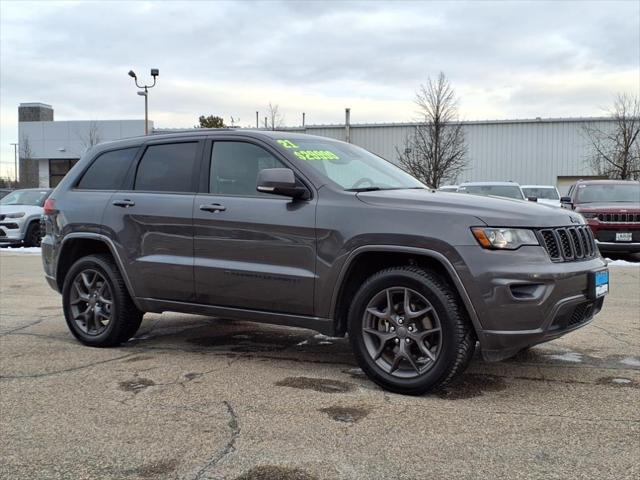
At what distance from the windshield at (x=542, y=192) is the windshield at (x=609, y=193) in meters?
4.52

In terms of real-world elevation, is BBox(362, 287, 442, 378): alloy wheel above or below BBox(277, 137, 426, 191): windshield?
below

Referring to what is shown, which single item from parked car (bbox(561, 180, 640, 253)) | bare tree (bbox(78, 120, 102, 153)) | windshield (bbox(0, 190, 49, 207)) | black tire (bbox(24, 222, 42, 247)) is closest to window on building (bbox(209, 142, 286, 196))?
parked car (bbox(561, 180, 640, 253))

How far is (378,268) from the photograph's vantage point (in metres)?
4.41

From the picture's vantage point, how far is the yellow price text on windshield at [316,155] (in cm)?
471

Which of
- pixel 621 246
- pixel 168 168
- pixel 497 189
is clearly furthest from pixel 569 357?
pixel 497 189

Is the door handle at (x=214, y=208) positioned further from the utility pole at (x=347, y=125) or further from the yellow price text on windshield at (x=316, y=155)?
the utility pole at (x=347, y=125)

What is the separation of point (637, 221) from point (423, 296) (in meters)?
10.4

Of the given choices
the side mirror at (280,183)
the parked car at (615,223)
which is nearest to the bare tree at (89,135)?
the parked car at (615,223)

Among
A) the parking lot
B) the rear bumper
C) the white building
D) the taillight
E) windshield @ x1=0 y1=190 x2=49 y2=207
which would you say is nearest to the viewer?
the parking lot

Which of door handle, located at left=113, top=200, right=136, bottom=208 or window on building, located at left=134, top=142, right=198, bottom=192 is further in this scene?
door handle, located at left=113, top=200, right=136, bottom=208

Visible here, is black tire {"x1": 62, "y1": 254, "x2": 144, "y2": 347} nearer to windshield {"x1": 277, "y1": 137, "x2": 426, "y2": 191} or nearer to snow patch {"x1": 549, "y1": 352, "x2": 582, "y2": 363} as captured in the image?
windshield {"x1": 277, "y1": 137, "x2": 426, "y2": 191}

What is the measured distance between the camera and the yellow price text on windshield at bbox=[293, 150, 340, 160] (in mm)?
4707

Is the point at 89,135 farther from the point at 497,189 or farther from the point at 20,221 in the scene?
the point at 497,189

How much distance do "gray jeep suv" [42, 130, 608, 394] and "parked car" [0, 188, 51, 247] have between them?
1233 centimetres
